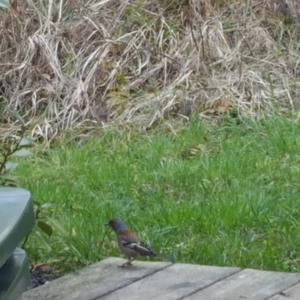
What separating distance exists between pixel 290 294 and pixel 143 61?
19.2 feet

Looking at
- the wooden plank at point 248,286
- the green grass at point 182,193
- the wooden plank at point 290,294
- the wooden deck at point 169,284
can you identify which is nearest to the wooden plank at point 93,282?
the wooden deck at point 169,284

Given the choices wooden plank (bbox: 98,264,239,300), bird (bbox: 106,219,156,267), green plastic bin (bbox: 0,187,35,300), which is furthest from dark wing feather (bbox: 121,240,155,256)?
green plastic bin (bbox: 0,187,35,300)

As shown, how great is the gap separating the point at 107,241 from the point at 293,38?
4.71m

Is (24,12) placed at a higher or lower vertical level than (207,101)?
higher

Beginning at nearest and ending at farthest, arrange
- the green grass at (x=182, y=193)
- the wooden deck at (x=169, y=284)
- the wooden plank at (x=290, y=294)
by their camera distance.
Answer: the wooden plank at (x=290, y=294), the wooden deck at (x=169, y=284), the green grass at (x=182, y=193)

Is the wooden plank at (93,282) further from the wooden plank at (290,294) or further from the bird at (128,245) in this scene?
the wooden plank at (290,294)

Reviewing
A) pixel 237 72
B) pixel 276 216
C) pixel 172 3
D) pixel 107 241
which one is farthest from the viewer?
pixel 172 3

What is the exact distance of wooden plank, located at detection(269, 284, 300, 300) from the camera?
12.2 ft

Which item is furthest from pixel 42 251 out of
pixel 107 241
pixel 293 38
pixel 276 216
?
pixel 293 38

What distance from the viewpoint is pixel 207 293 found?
384cm

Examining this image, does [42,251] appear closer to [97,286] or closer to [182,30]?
[97,286]

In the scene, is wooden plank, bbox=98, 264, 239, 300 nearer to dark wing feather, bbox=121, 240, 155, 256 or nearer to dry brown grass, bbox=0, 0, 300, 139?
dark wing feather, bbox=121, 240, 155, 256

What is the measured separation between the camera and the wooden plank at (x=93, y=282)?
158 inches

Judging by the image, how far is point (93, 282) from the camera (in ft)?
13.5
